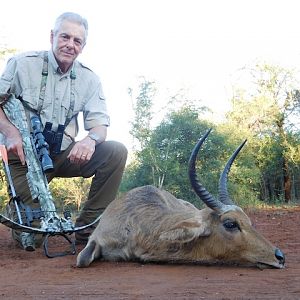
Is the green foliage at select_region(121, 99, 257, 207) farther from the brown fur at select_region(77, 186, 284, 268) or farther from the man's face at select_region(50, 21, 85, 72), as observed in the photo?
the brown fur at select_region(77, 186, 284, 268)

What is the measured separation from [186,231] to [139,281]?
846 millimetres

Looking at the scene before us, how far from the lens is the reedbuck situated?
3.81 m

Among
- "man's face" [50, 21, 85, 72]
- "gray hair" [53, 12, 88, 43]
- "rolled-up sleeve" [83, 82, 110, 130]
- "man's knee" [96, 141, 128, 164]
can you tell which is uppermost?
"gray hair" [53, 12, 88, 43]

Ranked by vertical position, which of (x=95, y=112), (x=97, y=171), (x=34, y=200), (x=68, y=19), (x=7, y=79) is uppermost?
Answer: (x=68, y=19)

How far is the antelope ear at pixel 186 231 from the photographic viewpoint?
12.9 feet

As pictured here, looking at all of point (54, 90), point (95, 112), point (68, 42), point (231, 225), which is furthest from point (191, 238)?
point (68, 42)

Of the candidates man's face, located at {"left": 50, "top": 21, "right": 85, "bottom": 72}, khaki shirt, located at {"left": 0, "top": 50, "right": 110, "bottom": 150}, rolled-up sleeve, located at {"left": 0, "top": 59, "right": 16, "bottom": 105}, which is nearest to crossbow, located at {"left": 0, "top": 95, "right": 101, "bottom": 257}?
rolled-up sleeve, located at {"left": 0, "top": 59, "right": 16, "bottom": 105}

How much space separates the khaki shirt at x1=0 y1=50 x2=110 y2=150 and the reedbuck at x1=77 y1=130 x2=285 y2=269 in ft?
4.47

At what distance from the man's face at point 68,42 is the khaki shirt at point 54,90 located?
12 cm

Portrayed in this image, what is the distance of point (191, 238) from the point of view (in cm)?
394

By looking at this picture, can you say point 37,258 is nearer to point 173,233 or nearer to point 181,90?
point 173,233

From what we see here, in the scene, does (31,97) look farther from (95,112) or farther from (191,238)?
(191,238)

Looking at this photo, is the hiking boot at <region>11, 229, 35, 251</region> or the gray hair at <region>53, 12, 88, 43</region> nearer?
the hiking boot at <region>11, 229, 35, 251</region>

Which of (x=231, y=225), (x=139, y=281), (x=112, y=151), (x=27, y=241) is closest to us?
(x=139, y=281)
